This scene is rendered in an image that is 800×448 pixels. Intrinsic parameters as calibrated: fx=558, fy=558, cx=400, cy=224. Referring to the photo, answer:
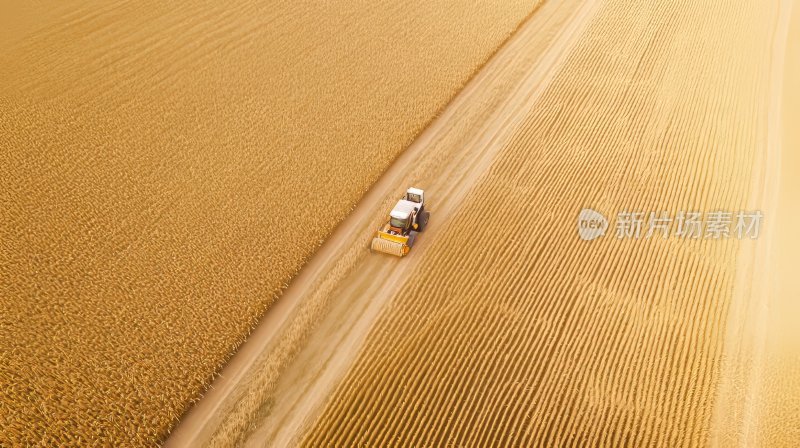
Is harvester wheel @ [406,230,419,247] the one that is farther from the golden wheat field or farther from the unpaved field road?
the golden wheat field

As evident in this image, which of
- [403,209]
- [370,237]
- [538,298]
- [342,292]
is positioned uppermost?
[403,209]

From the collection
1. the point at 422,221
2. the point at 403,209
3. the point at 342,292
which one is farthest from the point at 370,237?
the point at 342,292

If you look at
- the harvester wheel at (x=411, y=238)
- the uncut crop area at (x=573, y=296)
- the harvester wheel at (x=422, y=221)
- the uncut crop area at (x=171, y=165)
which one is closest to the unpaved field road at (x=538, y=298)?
the uncut crop area at (x=573, y=296)

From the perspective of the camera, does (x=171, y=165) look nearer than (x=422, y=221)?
No

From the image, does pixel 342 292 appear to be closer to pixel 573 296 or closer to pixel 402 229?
pixel 402 229

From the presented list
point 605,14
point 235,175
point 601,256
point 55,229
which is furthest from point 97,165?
point 605,14

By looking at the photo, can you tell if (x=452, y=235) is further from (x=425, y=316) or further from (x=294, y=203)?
(x=294, y=203)

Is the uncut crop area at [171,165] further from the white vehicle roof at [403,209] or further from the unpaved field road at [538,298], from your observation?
the white vehicle roof at [403,209]
